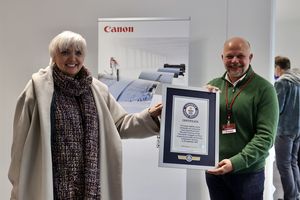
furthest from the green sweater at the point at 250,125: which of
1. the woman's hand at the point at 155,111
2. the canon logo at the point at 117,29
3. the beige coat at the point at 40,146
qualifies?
the canon logo at the point at 117,29

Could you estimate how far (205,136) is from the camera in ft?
6.36

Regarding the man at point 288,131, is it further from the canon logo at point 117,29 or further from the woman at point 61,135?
the woman at point 61,135

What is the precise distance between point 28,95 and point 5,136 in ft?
5.93

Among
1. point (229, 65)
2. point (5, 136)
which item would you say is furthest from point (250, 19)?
point (5, 136)

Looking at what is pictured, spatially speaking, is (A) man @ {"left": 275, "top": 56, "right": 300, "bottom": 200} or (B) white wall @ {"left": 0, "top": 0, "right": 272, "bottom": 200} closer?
(B) white wall @ {"left": 0, "top": 0, "right": 272, "bottom": 200}

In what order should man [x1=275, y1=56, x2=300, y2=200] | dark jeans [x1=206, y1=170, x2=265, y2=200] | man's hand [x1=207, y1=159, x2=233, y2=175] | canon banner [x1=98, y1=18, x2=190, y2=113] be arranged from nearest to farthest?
man's hand [x1=207, y1=159, x2=233, y2=175], dark jeans [x1=206, y1=170, x2=265, y2=200], canon banner [x1=98, y1=18, x2=190, y2=113], man [x1=275, y1=56, x2=300, y2=200]

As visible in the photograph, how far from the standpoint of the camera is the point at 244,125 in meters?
1.94

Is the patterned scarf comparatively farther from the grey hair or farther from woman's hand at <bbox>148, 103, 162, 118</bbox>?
woman's hand at <bbox>148, 103, 162, 118</bbox>

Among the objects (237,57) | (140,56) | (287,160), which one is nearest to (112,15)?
(140,56)

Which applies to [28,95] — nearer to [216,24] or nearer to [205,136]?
[205,136]

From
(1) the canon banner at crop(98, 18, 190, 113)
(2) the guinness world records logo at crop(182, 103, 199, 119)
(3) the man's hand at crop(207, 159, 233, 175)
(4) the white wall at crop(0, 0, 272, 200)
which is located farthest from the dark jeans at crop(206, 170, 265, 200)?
(1) the canon banner at crop(98, 18, 190, 113)

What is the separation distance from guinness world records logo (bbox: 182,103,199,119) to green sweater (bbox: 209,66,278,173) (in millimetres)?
164

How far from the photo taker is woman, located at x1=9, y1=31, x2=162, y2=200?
1581 millimetres

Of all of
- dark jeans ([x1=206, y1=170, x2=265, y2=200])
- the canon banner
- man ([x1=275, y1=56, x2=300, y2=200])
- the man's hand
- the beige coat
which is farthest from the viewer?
man ([x1=275, y1=56, x2=300, y2=200])
